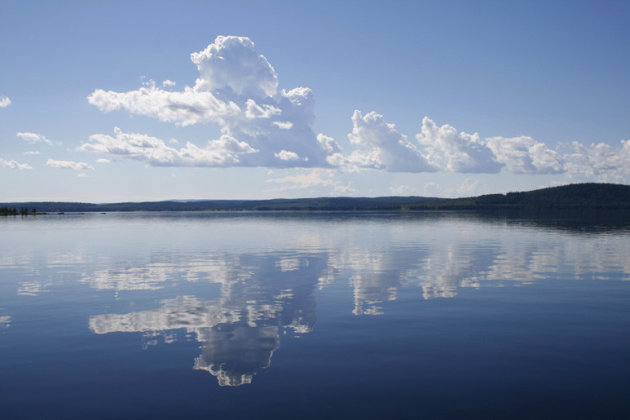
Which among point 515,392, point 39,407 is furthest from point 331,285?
point 39,407

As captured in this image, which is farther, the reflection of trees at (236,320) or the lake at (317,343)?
the reflection of trees at (236,320)

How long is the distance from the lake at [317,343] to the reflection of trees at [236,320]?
99mm

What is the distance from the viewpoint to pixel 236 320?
2289 cm

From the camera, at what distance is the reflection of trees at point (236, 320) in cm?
1691

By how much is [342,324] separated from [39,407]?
1270 cm

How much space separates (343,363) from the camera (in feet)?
54.1

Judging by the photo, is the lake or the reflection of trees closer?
the lake

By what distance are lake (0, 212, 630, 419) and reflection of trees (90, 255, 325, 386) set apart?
0.10 metres

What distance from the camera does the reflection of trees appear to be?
1691 centimetres

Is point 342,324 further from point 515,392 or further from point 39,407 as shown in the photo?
point 39,407

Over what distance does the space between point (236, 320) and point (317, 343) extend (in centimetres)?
562

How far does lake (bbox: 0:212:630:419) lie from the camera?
530 inches

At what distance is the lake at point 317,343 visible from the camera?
44.2ft

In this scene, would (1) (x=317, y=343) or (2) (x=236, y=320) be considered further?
(2) (x=236, y=320)
